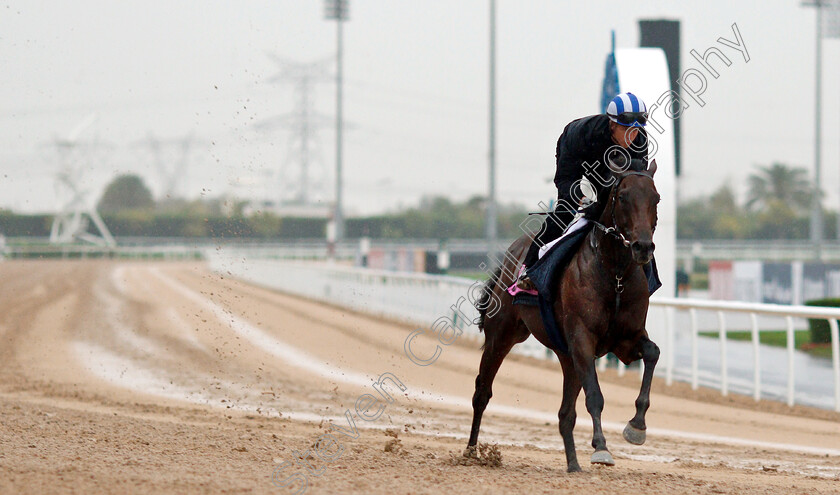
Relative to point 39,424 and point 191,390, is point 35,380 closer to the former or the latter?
point 191,390

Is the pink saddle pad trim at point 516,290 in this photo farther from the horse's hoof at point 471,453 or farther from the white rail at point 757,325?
the white rail at point 757,325

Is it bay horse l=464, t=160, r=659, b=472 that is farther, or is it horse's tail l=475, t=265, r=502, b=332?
horse's tail l=475, t=265, r=502, b=332

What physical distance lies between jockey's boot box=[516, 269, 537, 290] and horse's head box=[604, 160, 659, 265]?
3.02 feet

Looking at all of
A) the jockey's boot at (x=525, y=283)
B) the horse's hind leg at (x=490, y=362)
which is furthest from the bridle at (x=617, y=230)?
the horse's hind leg at (x=490, y=362)

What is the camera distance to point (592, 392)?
5289 millimetres

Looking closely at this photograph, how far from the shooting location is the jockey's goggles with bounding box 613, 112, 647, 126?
5.51m

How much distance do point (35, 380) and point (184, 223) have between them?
146ft

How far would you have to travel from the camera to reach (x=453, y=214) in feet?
153

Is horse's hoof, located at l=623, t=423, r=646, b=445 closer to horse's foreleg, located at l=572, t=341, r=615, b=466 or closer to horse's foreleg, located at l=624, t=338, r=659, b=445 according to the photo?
horse's foreleg, located at l=624, t=338, r=659, b=445

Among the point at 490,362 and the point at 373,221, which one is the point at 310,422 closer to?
the point at 490,362

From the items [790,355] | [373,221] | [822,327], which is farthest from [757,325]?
[373,221]

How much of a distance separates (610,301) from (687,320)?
15.9 meters

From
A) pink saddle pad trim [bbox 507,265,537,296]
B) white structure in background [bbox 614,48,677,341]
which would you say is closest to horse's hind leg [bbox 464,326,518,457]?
pink saddle pad trim [bbox 507,265,537,296]

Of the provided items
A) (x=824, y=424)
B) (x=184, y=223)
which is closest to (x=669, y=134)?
(x=824, y=424)
